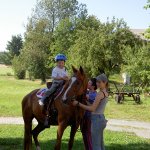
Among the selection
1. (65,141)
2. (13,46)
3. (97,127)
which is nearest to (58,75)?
(97,127)

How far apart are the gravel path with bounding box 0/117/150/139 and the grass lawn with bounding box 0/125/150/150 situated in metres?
1.04

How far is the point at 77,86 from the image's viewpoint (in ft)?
24.2

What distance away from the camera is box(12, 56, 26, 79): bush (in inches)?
2318

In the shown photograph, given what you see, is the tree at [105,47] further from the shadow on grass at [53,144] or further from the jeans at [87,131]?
the jeans at [87,131]

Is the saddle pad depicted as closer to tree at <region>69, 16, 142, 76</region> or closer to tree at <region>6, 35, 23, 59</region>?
tree at <region>69, 16, 142, 76</region>

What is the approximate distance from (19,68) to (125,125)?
46207 mm

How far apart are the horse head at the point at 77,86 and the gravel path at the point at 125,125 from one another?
6284mm

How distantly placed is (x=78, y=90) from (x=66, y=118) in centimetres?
83

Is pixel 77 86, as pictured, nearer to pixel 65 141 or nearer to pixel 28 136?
pixel 28 136

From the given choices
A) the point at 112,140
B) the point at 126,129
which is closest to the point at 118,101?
the point at 126,129

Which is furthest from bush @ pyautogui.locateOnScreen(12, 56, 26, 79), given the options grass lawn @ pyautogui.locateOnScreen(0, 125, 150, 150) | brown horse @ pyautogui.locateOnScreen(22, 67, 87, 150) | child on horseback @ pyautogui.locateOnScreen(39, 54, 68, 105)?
child on horseback @ pyautogui.locateOnScreen(39, 54, 68, 105)

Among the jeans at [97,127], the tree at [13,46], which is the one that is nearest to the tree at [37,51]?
the tree at [13,46]

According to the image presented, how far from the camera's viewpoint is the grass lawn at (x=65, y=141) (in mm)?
10219

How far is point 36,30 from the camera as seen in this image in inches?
2238
